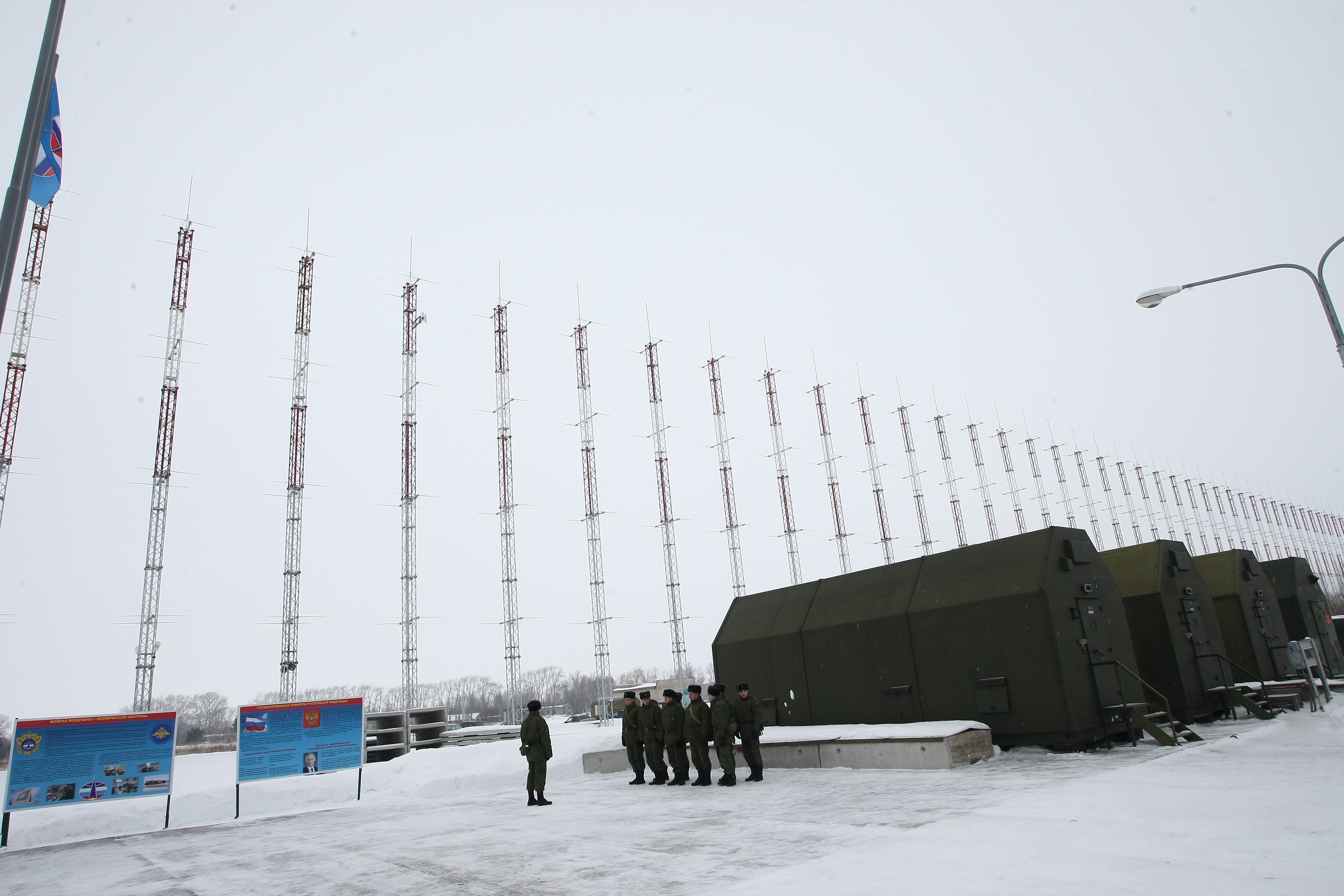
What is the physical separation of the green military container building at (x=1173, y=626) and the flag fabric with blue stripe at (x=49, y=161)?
57.7 ft

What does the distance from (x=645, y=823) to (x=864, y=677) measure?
6936 mm

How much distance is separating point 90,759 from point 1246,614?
2446 centimetres

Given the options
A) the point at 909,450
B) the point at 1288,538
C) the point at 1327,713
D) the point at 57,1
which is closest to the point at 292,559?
the point at 57,1

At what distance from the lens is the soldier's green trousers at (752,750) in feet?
40.7

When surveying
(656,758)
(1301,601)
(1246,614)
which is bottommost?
(656,758)

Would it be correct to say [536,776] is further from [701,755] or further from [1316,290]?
[1316,290]

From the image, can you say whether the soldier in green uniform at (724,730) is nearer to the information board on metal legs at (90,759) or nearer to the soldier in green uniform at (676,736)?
the soldier in green uniform at (676,736)

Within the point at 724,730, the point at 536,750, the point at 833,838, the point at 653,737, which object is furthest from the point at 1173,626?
the point at 536,750

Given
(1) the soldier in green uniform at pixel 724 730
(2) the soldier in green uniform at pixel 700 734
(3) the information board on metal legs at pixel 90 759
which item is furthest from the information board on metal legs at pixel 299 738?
(1) the soldier in green uniform at pixel 724 730

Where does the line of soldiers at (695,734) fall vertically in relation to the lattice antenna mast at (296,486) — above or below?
below

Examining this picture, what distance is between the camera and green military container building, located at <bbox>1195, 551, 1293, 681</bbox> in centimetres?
1972

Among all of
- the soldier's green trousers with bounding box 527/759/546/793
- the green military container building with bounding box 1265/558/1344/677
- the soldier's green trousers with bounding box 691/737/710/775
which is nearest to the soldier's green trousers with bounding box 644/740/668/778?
the soldier's green trousers with bounding box 691/737/710/775

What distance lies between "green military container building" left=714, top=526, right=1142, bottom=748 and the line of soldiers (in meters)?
2.57

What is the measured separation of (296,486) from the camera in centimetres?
2983
